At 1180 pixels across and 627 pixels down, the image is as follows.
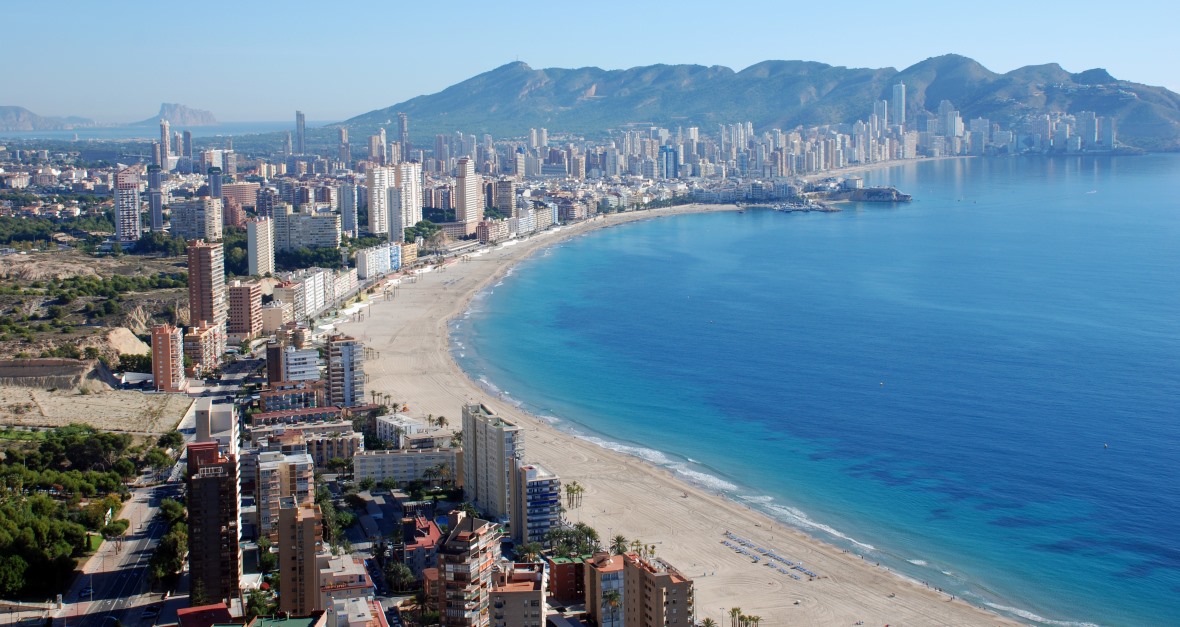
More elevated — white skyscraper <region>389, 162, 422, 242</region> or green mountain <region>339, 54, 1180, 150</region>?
green mountain <region>339, 54, 1180, 150</region>

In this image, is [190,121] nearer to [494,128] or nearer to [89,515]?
[494,128]

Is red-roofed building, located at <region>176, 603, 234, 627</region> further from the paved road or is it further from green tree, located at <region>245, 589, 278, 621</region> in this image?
the paved road

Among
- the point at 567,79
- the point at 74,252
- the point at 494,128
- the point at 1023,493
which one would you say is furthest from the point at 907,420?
the point at 567,79

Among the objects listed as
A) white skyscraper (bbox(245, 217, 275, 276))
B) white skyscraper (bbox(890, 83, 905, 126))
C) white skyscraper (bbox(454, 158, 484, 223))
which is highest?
white skyscraper (bbox(890, 83, 905, 126))

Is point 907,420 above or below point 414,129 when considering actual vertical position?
below

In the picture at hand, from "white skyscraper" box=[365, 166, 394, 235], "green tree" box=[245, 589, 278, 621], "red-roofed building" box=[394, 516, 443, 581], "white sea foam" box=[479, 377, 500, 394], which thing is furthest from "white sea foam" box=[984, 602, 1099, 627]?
"white skyscraper" box=[365, 166, 394, 235]

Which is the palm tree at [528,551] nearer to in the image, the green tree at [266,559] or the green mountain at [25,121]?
the green tree at [266,559]
